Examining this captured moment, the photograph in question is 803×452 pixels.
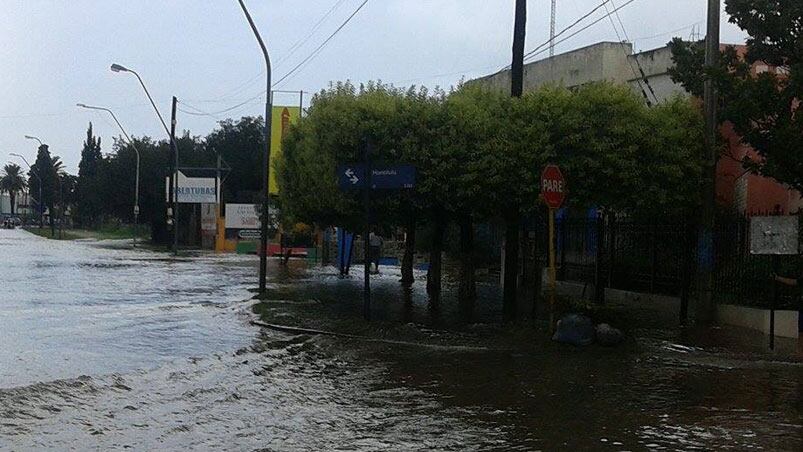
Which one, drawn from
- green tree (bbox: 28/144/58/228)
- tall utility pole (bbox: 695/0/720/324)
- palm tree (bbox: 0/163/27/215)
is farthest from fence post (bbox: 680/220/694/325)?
palm tree (bbox: 0/163/27/215)

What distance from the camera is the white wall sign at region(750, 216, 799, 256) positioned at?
1353cm

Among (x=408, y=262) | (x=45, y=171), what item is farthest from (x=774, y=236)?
(x=45, y=171)

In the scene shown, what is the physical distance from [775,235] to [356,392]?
746cm

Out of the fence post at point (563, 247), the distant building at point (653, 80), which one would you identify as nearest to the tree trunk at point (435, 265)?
the fence post at point (563, 247)

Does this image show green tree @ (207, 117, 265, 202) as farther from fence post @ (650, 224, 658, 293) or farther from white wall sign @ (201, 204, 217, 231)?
fence post @ (650, 224, 658, 293)

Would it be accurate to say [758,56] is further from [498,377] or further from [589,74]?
[589,74]

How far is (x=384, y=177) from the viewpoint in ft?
53.9

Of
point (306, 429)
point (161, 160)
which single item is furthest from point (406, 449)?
point (161, 160)

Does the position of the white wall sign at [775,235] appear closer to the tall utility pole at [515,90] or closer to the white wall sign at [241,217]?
the tall utility pole at [515,90]

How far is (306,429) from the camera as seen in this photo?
8430 mm

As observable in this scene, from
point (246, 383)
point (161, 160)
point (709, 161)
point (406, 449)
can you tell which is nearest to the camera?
point (406, 449)

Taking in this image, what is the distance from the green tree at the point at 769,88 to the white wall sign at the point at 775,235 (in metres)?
1.22

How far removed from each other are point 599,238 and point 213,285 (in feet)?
37.2

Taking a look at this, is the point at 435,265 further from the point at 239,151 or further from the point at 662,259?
the point at 239,151
